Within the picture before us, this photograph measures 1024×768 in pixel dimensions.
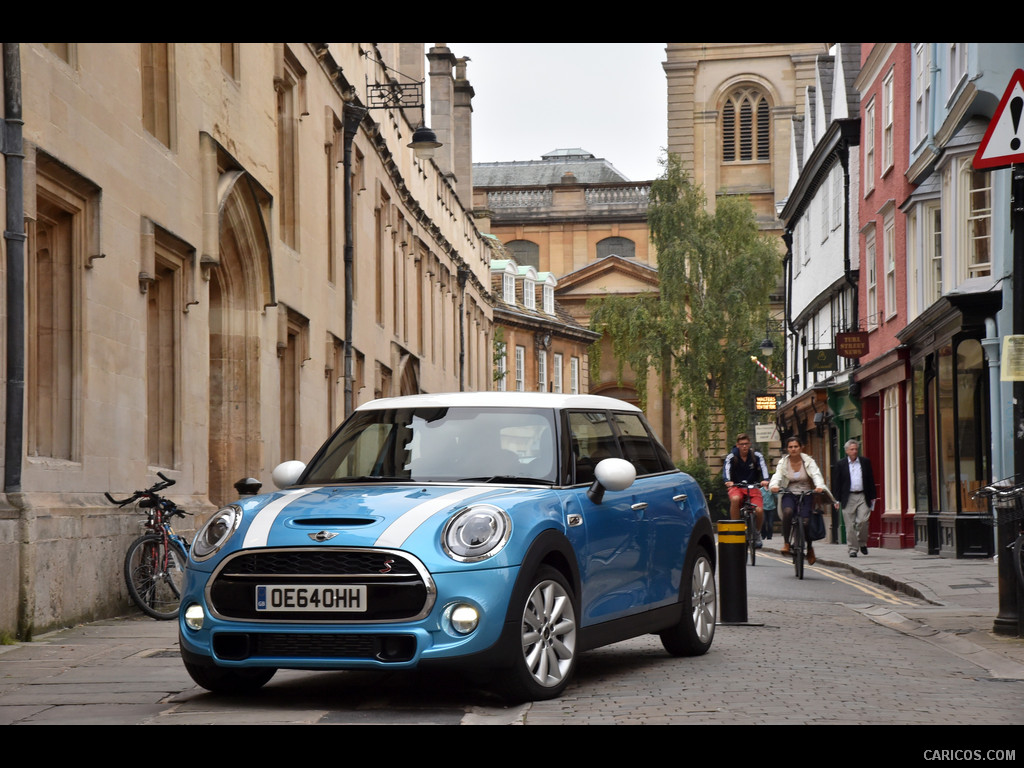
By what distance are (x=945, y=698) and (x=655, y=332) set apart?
158ft

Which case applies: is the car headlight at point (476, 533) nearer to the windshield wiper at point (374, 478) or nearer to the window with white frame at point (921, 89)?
the windshield wiper at point (374, 478)

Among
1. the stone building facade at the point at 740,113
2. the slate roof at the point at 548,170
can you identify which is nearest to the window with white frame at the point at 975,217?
the stone building facade at the point at 740,113

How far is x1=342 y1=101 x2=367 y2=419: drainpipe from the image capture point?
2581cm

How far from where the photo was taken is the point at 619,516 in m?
8.76

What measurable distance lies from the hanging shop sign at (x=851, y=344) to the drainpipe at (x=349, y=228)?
33.9ft

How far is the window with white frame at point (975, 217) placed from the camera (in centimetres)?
2306

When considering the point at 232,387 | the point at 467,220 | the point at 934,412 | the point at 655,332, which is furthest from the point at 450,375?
the point at 232,387

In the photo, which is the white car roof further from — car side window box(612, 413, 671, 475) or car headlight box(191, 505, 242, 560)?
car headlight box(191, 505, 242, 560)

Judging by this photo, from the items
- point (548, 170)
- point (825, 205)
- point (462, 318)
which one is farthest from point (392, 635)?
point (548, 170)

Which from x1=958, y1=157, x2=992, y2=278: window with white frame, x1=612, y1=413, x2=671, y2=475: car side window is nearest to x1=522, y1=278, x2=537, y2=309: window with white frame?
x1=958, y1=157, x2=992, y2=278: window with white frame

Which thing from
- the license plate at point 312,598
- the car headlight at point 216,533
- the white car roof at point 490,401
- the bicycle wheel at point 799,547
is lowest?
the bicycle wheel at point 799,547

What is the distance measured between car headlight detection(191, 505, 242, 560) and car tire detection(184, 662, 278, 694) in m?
0.57
